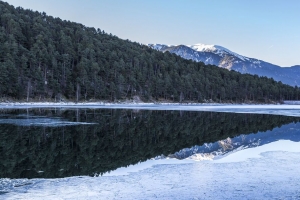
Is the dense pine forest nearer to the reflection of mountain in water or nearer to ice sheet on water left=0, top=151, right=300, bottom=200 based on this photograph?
the reflection of mountain in water

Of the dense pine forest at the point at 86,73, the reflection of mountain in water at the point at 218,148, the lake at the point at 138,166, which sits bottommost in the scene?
the reflection of mountain in water at the point at 218,148

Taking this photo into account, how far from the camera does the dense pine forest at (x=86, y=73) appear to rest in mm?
94375

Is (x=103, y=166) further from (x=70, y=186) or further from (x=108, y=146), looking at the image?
(x=108, y=146)

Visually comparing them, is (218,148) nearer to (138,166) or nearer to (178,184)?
(138,166)

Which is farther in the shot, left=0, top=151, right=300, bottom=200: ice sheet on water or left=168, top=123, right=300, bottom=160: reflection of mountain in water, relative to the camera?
left=168, top=123, right=300, bottom=160: reflection of mountain in water

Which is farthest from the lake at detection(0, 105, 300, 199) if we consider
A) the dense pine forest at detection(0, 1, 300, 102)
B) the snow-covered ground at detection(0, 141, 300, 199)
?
the dense pine forest at detection(0, 1, 300, 102)

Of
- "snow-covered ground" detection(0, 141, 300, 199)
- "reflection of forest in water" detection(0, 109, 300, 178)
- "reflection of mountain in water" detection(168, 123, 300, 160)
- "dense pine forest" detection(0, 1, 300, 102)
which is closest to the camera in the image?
"snow-covered ground" detection(0, 141, 300, 199)

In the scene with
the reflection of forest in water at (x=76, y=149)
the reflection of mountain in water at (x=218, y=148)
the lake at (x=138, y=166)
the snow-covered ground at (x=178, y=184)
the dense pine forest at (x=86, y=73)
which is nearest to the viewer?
the snow-covered ground at (x=178, y=184)

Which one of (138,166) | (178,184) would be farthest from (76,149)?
(178,184)

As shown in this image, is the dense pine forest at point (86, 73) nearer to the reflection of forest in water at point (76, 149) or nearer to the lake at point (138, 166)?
the reflection of forest in water at point (76, 149)

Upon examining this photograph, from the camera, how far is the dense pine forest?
94375 mm

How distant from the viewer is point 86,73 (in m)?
113

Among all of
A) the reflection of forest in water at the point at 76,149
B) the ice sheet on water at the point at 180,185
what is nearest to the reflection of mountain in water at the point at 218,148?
the reflection of forest in water at the point at 76,149

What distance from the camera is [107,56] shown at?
141 m
